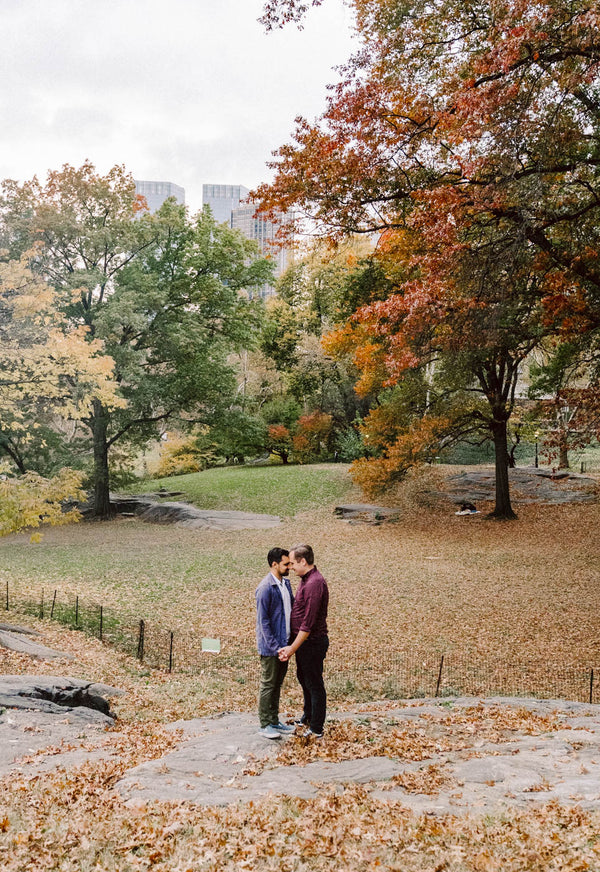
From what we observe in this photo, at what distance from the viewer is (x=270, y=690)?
5652mm

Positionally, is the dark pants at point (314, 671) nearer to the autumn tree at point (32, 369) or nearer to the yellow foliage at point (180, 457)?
the autumn tree at point (32, 369)

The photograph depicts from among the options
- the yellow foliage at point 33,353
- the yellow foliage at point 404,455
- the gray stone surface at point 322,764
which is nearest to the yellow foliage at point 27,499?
the yellow foliage at point 33,353

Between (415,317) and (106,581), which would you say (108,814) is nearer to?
(415,317)

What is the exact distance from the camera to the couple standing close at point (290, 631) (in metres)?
5.52

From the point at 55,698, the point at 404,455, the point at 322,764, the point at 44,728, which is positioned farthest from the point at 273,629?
the point at 404,455

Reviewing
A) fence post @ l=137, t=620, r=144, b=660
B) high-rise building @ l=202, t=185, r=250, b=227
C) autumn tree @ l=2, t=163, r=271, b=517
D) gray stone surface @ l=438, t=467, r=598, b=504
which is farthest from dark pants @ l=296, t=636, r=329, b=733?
high-rise building @ l=202, t=185, r=250, b=227

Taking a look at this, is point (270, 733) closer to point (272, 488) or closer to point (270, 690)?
point (270, 690)

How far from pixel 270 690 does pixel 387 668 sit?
169 inches

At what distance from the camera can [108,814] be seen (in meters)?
4.09

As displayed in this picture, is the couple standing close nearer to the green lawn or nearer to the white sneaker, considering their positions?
the white sneaker

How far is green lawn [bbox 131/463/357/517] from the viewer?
2802 centimetres

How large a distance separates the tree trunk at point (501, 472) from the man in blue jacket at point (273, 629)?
53.5ft

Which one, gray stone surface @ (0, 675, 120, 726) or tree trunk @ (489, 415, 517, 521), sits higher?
tree trunk @ (489, 415, 517, 521)

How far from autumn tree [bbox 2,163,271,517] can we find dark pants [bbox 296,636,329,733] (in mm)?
20164
